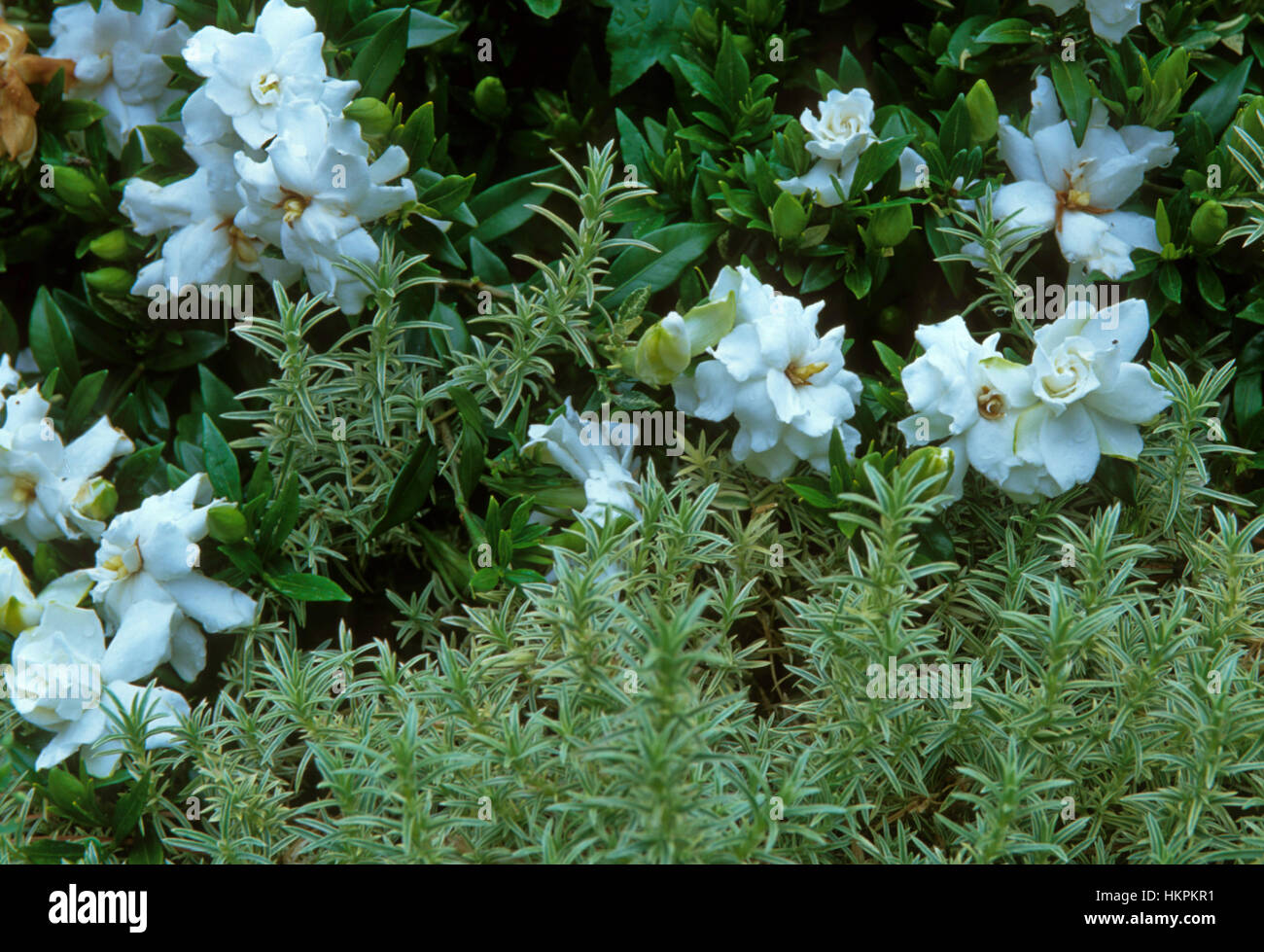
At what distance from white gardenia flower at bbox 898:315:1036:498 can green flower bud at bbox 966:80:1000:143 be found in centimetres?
39

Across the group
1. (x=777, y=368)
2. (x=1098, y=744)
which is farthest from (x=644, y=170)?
(x=1098, y=744)

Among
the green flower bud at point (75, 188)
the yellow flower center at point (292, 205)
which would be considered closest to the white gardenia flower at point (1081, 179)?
the yellow flower center at point (292, 205)

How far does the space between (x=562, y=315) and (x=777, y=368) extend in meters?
0.33

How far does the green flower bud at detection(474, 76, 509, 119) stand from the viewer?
5.78ft

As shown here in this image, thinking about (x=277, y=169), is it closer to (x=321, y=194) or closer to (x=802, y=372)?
(x=321, y=194)

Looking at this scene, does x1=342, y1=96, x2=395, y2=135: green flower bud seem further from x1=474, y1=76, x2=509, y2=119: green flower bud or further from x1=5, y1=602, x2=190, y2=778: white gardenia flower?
x1=5, y1=602, x2=190, y2=778: white gardenia flower

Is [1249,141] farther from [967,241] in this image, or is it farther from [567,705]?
[567,705]

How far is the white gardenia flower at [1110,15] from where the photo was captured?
149 cm

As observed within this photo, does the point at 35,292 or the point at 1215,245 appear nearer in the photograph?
the point at 1215,245

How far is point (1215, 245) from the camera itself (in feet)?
4.99

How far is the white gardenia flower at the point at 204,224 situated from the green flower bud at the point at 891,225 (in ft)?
2.94

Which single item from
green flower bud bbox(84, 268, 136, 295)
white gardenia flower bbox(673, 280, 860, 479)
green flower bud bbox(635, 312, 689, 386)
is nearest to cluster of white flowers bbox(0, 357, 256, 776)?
green flower bud bbox(84, 268, 136, 295)

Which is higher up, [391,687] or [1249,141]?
[1249,141]

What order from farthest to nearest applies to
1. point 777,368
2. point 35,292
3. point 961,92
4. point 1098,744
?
point 35,292 → point 961,92 → point 777,368 → point 1098,744
